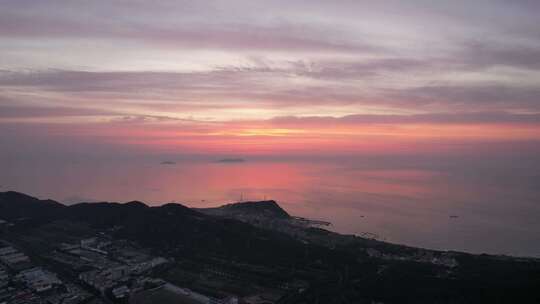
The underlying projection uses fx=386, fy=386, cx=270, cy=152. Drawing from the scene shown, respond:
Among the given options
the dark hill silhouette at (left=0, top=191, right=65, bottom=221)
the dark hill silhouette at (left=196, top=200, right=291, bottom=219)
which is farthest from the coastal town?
the dark hill silhouette at (left=196, top=200, right=291, bottom=219)

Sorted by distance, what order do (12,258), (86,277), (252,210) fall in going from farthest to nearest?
(252,210)
(12,258)
(86,277)

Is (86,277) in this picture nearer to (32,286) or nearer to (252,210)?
(32,286)

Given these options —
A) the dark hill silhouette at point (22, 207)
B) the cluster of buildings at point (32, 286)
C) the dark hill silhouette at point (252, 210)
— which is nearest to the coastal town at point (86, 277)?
the cluster of buildings at point (32, 286)

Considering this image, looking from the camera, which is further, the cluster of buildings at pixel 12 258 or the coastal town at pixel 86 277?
the cluster of buildings at pixel 12 258

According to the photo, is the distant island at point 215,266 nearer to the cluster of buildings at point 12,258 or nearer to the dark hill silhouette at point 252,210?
the cluster of buildings at point 12,258

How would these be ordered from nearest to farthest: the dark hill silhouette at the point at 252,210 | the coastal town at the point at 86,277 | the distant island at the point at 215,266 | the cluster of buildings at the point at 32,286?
1. the cluster of buildings at the point at 32,286
2. the coastal town at the point at 86,277
3. the distant island at the point at 215,266
4. the dark hill silhouette at the point at 252,210

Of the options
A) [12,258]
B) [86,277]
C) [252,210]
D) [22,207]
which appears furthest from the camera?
[252,210]

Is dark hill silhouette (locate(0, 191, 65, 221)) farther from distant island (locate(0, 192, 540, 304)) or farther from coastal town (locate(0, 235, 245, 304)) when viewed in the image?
coastal town (locate(0, 235, 245, 304))

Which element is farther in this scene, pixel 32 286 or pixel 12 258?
pixel 12 258

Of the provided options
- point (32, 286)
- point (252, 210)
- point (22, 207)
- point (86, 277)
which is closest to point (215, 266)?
point (86, 277)
